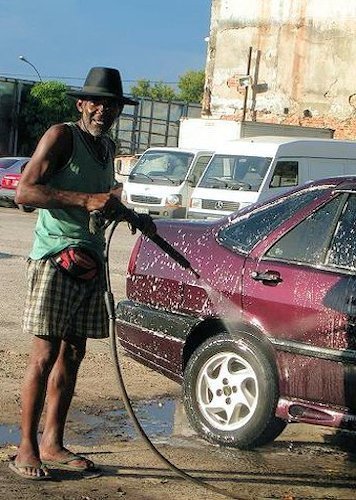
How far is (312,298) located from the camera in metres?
5.48

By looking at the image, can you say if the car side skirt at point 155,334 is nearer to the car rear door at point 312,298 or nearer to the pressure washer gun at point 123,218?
the car rear door at point 312,298

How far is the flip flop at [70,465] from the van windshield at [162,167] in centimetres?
1884

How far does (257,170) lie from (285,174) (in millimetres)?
550

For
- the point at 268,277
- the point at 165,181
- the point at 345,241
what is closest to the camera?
the point at 345,241

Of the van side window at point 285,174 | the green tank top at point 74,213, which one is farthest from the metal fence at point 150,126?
the green tank top at point 74,213

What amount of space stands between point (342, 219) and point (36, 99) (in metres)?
47.8

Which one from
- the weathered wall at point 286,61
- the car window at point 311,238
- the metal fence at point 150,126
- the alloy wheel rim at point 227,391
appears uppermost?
the weathered wall at point 286,61

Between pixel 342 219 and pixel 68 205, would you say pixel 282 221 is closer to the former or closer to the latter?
pixel 342 219

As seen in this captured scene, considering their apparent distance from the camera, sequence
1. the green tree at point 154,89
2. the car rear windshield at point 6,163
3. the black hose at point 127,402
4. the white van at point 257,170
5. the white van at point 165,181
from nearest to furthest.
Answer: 1. the black hose at point 127,402
2. the white van at point 257,170
3. the white van at point 165,181
4. the car rear windshield at point 6,163
5. the green tree at point 154,89

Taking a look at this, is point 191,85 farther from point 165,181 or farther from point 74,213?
point 74,213

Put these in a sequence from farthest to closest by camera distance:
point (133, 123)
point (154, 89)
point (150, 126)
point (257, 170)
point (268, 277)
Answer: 1. point (154, 89)
2. point (150, 126)
3. point (133, 123)
4. point (257, 170)
5. point (268, 277)

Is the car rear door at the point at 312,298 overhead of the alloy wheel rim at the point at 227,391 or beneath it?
overhead

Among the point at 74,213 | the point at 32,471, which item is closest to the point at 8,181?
the point at 74,213

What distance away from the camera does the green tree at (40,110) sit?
51594 mm
